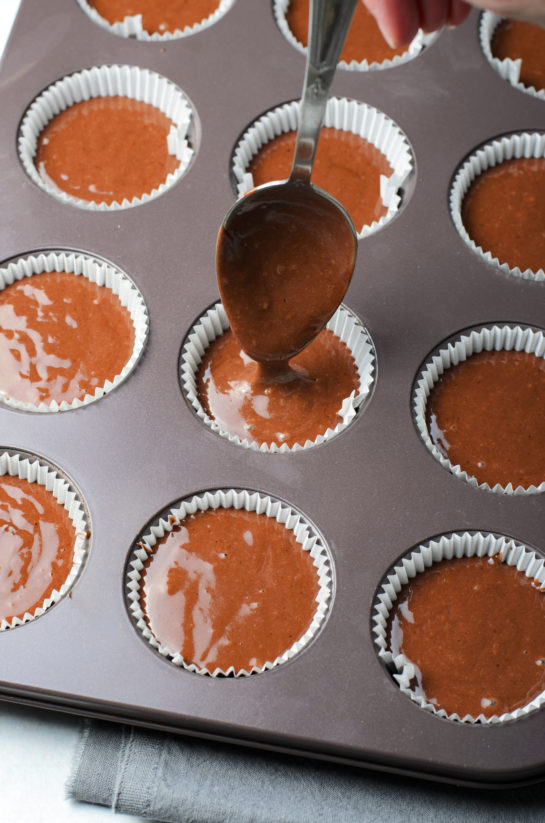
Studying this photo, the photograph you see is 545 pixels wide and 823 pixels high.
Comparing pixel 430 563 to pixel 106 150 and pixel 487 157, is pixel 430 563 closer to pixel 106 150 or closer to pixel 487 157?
pixel 487 157

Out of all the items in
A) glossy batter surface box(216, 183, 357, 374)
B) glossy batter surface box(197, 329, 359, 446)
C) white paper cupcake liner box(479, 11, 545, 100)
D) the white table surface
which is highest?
white paper cupcake liner box(479, 11, 545, 100)

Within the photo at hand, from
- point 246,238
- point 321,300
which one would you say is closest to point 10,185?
point 246,238

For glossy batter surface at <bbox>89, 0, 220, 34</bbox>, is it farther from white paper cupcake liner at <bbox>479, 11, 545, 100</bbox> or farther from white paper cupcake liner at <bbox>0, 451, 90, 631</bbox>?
white paper cupcake liner at <bbox>0, 451, 90, 631</bbox>

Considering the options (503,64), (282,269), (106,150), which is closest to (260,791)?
(282,269)

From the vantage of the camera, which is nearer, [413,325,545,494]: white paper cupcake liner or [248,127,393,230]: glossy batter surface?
[413,325,545,494]: white paper cupcake liner

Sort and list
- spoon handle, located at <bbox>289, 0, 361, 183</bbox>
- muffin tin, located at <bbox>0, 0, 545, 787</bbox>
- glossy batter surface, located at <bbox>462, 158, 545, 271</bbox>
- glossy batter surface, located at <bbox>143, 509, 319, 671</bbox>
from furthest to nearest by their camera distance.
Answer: glossy batter surface, located at <bbox>462, 158, 545, 271</bbox>, glossy batter surface, located at <bbox>143, 509, 319, 671</bbox>, muffin tin, located at <bbox>0, 0, 545, 787</bbox>, spoon handle, located at <bbox>289, 0, 361, 183</bbox>

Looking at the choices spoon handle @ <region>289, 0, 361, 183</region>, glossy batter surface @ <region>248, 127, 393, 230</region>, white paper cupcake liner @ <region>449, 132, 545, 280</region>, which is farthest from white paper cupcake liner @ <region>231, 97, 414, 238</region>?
spoon handle @ <region>289, 0, 361, 183</region>

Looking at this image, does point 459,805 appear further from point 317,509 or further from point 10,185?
point 10,185
